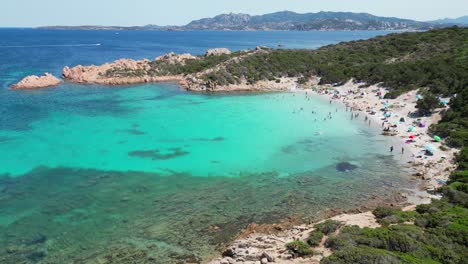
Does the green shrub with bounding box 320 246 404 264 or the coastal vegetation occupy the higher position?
the green shrub with bounding box 320 246 404 264

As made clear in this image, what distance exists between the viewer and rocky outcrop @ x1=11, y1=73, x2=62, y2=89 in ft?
206

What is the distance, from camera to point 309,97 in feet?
187

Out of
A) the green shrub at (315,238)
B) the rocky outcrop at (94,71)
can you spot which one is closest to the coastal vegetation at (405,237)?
the green shrub at (315,238)

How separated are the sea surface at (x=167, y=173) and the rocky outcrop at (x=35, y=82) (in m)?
10.3

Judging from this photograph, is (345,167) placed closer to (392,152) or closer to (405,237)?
(392,152)

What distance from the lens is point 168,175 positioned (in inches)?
1137

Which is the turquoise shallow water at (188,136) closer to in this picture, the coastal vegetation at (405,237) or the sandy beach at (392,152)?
the sandy beach at (392,152)

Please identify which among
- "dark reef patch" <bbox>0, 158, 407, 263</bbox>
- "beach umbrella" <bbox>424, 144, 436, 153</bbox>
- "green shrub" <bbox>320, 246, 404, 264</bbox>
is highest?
"green shrub" <bbox>320, 246, 404, 264</bbox>

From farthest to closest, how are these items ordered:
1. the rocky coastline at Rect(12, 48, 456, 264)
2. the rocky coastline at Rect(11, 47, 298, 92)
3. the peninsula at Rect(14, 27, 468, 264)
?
the rocky coastline at Rect(11, 47, 298, 92) → the rocky coastline at Rect(12, 48, 456, 264) → the peninsula at Rect(14, 27, 468, 264)

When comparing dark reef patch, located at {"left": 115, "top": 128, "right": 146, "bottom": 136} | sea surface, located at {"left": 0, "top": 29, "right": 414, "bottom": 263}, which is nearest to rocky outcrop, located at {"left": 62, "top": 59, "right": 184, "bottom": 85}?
sea surface, located at {"left": 0, "top": 29, "right": 414, "bottom": 263}

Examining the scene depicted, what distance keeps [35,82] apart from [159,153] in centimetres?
4383

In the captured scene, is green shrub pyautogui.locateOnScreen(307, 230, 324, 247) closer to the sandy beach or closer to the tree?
the sandy beach

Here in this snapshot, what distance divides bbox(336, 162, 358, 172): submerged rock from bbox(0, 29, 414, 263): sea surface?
0.44 m

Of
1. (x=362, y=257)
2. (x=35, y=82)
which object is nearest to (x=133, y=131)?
(x=362, y=257)
